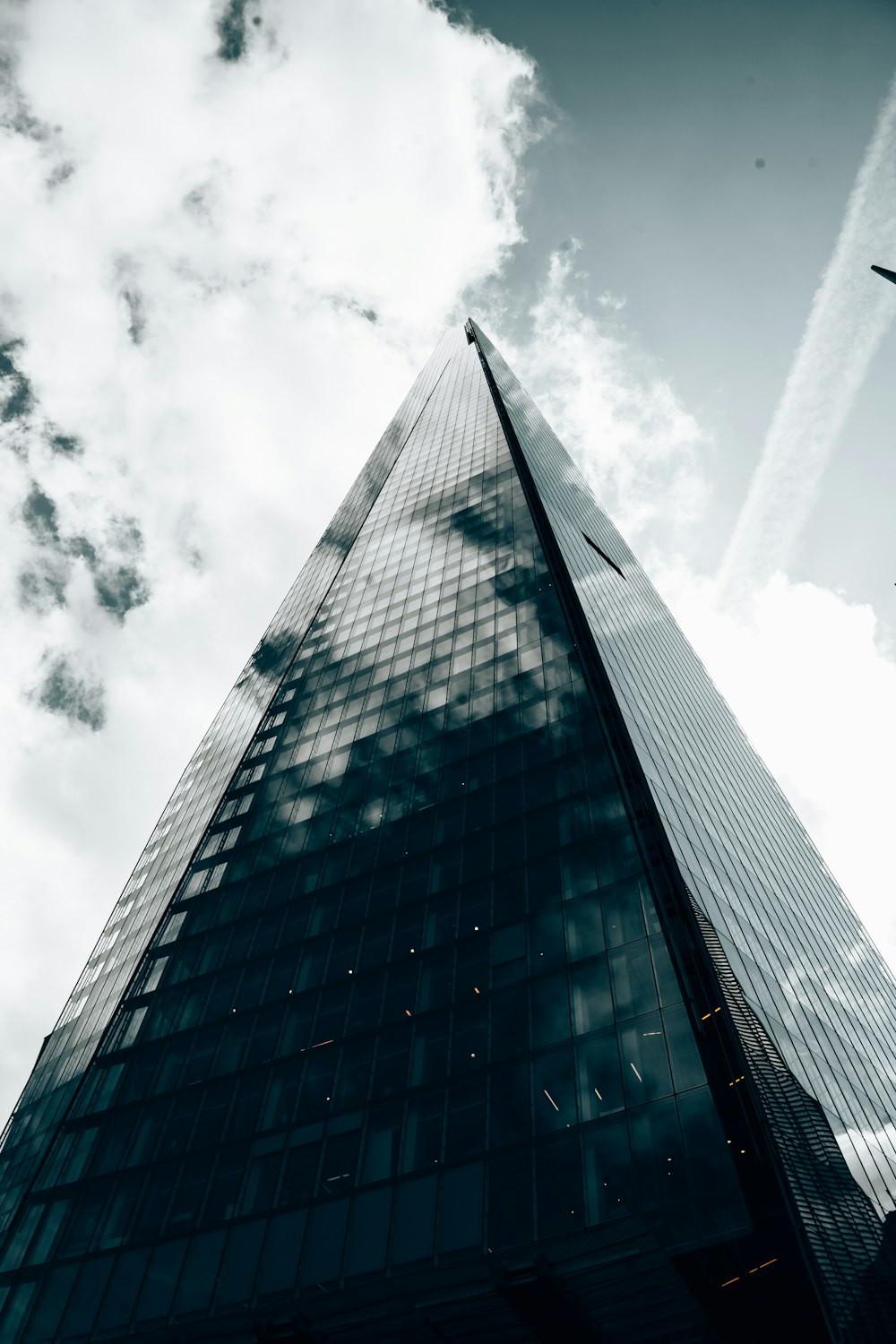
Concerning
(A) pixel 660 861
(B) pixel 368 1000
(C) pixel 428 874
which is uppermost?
(A) pixel 660 861

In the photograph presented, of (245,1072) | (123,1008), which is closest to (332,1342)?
(245,1072)

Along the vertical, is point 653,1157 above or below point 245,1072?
above

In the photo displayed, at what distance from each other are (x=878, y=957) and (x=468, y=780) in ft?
146

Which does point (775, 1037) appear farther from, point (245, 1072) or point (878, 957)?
point (878, 957)

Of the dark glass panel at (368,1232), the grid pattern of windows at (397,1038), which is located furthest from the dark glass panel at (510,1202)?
the dark glass panel at (368,1232)

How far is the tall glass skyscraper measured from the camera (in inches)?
1074

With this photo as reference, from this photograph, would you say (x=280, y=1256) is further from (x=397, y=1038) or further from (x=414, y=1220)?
(x=397, y=1038)

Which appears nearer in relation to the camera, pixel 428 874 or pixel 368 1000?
pixel 368 1000

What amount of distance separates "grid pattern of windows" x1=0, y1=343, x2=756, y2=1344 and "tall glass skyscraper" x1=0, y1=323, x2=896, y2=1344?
0.47ft

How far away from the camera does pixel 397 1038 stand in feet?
122

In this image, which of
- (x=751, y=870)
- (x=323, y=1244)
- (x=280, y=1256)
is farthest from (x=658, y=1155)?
(x=751, y=870)

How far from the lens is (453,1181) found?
30234 mm

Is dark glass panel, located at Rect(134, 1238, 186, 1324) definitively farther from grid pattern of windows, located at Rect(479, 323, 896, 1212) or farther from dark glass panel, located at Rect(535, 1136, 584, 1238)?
grid pattern of windows, located at Rect(479, 323, 896, 1212)

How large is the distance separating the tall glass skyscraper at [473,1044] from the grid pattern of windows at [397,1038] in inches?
5.6
